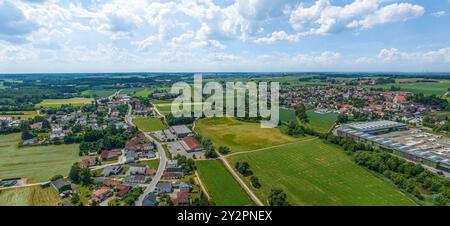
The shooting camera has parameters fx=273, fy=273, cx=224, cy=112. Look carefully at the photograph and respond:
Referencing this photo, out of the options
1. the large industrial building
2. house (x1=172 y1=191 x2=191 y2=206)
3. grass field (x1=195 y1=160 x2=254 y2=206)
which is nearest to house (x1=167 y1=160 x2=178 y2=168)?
grass field (x1=195 y1=160 x2=254 y2=206)

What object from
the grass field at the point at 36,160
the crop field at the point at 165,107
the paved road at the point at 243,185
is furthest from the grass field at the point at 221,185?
the crop field at the point at 165,107

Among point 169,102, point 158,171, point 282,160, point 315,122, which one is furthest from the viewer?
point 169,102

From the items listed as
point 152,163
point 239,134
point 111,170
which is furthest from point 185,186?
point 239,134

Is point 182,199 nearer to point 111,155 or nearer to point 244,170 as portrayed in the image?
point 244,170
